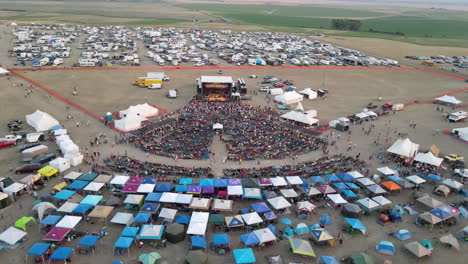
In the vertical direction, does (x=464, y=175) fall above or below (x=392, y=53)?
below

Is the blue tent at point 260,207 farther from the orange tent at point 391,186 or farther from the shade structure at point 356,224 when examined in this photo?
the orange tent at point 391,186

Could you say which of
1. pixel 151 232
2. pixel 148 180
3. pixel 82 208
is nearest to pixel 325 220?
pixel 151 232

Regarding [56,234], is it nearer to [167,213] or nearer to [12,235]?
[12,235]

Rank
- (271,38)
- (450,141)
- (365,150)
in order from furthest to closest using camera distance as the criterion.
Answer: (271,38) < (450,141) < (365,150)

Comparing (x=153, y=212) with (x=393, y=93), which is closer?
(x=153, y=212)

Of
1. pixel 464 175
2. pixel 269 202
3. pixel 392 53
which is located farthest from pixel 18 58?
pixel 392 53

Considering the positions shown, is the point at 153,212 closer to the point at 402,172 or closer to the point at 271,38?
the point at 402,172

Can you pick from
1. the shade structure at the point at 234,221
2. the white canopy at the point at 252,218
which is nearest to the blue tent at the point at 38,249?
the shade structure at the point at 234,221
